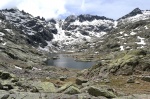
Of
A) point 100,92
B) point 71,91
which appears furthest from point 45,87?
point 100,92

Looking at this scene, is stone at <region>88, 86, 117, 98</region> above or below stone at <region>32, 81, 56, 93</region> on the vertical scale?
below

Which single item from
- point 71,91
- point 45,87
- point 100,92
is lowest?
point 100,92

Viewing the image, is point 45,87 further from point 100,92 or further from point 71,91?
point 100,92

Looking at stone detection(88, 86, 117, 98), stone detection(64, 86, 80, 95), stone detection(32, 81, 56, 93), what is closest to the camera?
stone detection(88, 86, 117, 98)

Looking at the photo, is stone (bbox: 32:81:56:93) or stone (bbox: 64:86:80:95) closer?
stone (bbox: 64:86:80:95)

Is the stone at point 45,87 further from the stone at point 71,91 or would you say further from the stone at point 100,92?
the stone at point 100,92

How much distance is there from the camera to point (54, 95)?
A: 2933cm

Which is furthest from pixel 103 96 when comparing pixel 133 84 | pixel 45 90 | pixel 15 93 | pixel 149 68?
pixel 149 68

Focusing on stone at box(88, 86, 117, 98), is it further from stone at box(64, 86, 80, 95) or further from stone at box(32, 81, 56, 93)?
stone at box(32, 81, 56, 93)

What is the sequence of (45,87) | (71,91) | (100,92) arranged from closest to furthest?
1. (100,92)
2. (71,91)
3. (45,87)

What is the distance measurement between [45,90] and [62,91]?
2.10 m

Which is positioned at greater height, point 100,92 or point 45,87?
point 45,87

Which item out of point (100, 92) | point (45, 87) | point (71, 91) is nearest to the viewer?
point (100, 92)

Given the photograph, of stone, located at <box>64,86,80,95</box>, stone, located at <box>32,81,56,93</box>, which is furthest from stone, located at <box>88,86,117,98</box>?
stone, located at <box>32,81,56,93</box>
